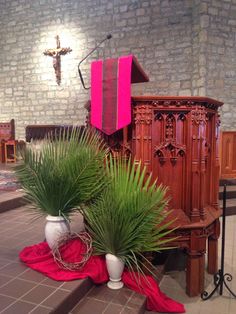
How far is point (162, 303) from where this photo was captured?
201cm

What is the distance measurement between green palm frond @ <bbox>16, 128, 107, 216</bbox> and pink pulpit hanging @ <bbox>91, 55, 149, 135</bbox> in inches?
7.2

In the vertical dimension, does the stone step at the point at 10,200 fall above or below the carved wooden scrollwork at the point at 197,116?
below

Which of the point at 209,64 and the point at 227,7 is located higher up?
the point at 227,7

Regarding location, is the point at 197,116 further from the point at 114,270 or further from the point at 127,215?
the point at 114,270

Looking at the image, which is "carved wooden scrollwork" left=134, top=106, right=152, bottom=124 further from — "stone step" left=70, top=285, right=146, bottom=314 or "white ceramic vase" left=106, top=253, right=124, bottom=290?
"stone step" left=70, top=285, right=146, bottom=314

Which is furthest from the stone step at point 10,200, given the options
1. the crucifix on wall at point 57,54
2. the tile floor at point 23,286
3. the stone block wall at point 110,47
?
the crucifix on wall at point 57,54

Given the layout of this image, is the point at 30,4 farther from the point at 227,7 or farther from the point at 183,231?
the point at 183,231

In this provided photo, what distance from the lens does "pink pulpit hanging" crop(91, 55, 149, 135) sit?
82.0 inches

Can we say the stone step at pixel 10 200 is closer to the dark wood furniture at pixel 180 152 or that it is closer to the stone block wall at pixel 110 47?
the dark wood furniture at pixel 180 152

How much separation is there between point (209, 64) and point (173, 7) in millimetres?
1491

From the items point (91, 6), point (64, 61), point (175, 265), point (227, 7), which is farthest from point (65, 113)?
point (175, 265)

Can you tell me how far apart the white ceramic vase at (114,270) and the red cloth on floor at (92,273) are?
0.05m

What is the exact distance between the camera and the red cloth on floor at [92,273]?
196 centimetres

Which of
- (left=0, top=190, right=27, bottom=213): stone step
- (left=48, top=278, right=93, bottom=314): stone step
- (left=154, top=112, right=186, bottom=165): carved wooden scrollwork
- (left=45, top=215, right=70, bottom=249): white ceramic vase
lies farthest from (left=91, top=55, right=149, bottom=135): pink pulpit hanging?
(left=0, top=190, right=27, bottom=213): stone step
